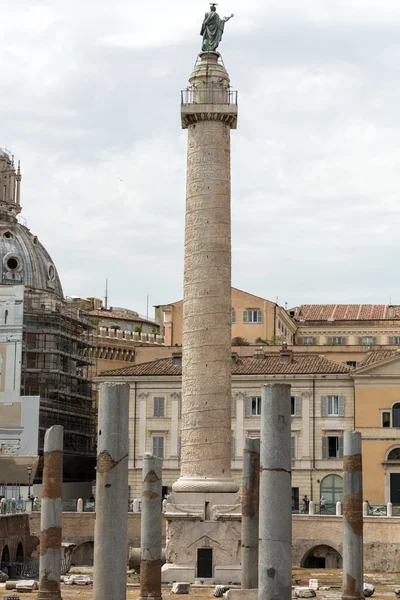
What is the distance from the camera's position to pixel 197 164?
3997 centimetres

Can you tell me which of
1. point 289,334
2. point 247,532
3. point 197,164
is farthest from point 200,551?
point 289,334

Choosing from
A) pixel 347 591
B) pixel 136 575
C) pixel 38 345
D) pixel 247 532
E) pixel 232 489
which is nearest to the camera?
pixel 347 591

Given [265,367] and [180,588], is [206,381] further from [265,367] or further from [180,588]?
[265,367]

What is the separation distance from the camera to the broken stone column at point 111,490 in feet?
72.6

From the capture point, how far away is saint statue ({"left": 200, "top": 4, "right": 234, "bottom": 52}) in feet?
136

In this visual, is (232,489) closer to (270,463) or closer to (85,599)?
(85,599)

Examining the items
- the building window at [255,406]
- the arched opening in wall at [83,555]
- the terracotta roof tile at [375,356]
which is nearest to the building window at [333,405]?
the terracotta roof tile at [375,356]

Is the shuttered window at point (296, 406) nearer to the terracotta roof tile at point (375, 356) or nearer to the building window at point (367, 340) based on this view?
the terracotta roof tile at point (375, 356)

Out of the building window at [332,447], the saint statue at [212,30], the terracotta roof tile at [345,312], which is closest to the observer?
the saint statue at [212,30]

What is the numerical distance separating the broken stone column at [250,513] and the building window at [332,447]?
2629 centimetres

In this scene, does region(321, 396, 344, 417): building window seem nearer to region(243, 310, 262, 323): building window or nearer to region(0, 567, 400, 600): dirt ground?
region(0, 567, 400, 600): dirt ground

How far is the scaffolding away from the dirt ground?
1776cm

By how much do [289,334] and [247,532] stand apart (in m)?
53.0

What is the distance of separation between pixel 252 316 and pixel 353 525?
4926 centimetres
